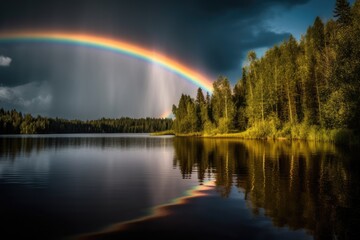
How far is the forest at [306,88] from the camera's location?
40.3 m

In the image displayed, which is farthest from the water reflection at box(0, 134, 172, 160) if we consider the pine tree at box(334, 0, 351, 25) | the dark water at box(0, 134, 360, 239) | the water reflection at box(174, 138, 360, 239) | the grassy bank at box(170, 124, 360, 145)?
the pine tree at box(334, 0, 351, 25)

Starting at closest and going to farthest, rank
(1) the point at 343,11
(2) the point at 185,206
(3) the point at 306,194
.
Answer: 1. (2) the point at 185,206
2. (3) the point at 306,194
3. (1) the point at 343,11

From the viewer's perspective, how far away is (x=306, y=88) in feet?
253

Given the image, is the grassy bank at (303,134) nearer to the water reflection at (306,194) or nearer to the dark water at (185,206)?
the water reflection at (306,194)

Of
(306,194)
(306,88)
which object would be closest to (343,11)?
(306,88)

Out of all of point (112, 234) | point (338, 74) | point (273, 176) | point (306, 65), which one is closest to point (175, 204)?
point (112, 234)

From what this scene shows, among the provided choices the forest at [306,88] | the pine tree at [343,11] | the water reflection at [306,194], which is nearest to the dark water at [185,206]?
the water reflection at [306,194]

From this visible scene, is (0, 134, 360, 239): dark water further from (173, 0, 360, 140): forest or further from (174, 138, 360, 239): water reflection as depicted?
(173, 0, 360, 140): forest

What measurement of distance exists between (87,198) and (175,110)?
183 metres

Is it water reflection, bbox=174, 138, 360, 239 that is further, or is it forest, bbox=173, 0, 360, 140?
forest, bbox=173, 0, 360, 140

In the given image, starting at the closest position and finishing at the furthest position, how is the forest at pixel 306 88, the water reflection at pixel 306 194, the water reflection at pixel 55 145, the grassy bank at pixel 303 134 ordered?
the water reflection at pixel 306 194 < the forest at pixel 306 88 < the water reflection at pixel 55 145 < the grassy bank at pixel 303 134

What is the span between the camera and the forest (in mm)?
40312

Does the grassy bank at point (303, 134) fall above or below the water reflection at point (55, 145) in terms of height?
above

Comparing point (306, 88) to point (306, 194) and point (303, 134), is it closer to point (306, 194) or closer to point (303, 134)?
point (303, 134)
